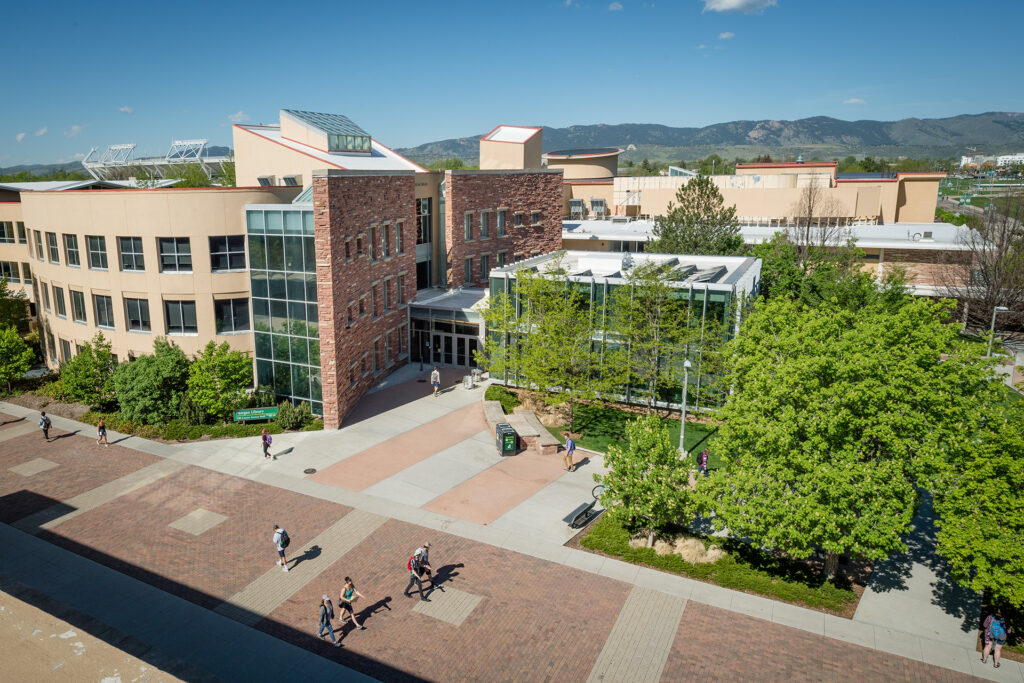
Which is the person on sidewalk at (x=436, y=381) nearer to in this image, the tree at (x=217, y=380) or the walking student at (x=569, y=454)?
the tree at (x=217, y=380)

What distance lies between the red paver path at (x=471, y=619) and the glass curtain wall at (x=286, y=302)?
1215 cm

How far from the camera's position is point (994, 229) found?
4666 centimetres

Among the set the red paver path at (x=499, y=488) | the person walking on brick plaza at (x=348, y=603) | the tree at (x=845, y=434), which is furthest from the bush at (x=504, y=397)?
the person walking on brick plaza at (x=348, y=603)

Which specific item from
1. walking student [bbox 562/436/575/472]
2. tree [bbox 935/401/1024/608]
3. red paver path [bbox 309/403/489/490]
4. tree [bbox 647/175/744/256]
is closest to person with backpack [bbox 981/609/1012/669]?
tree [bbox 935/401/1024/608]

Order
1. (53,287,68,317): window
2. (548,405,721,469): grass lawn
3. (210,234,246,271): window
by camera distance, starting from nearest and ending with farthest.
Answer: (548,405,721,469): grass lawn, (210,234,246,271): window, (53,287,68,317): window

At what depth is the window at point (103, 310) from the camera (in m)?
34.2

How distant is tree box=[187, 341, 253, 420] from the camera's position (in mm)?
30328

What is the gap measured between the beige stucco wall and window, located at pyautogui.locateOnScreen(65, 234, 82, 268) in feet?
0.87

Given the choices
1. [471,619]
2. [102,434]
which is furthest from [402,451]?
[102,434]

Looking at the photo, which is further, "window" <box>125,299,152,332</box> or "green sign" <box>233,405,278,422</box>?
"window" <box>125,299,152,332</box>

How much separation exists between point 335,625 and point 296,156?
31099mm

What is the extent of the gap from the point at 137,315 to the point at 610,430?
926 inches

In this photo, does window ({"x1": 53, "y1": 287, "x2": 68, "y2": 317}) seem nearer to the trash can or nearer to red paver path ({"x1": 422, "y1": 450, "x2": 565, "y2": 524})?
the trash can

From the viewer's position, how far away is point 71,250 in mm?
35062
